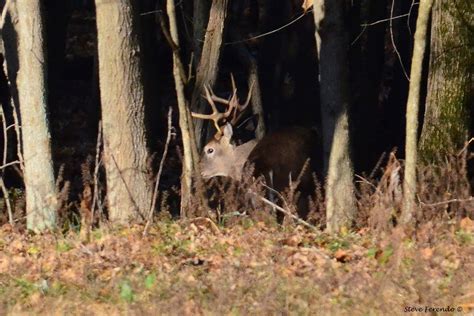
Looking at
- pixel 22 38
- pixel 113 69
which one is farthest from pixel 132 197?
pixel 22 38

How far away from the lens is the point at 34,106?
46.5 ft

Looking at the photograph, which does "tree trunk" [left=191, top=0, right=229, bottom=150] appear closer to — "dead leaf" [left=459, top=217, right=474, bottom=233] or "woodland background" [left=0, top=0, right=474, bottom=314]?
"woodland background" [left=0, top=0, right=474, bottom=314]

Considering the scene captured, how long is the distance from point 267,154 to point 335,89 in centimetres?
378

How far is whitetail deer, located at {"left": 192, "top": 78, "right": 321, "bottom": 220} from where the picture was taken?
18578mm

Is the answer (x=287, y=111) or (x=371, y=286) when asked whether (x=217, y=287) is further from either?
(x=287, y=111)

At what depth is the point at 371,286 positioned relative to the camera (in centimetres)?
875

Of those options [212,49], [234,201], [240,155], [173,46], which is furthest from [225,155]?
[234,201]

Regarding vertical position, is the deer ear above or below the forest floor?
above

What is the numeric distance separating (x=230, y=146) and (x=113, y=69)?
253 inches

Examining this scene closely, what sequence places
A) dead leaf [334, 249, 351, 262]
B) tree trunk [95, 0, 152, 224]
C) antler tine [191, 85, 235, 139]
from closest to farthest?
dead leaf [334, 249, 351, 262] < tree trunk [95, 0, 152, 224] < antler tine [191, 85, 235, 139]

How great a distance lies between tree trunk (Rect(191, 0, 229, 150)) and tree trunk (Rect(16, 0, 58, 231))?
301 cm

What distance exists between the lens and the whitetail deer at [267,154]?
61.0 feet

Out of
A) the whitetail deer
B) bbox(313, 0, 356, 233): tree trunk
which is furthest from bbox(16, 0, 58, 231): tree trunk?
the whitetail deer
